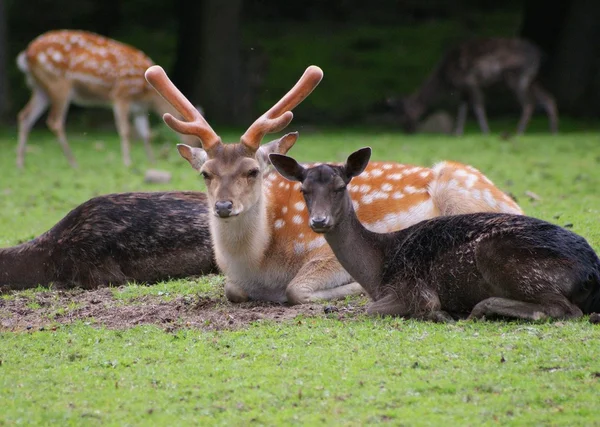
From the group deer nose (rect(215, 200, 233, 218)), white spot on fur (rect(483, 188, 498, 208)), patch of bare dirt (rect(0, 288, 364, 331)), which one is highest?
deer nose (rect(215, 200, 233, 218))

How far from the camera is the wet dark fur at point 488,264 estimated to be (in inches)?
215

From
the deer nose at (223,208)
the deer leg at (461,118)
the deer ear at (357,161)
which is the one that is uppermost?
the deer ear at (357,161)

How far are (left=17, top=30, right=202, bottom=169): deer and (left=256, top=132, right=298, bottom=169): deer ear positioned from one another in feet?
25.3

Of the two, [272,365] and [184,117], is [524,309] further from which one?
[184,117]

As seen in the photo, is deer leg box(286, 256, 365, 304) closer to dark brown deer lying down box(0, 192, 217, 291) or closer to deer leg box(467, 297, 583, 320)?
deer leg box(467, 297, 583, 320)

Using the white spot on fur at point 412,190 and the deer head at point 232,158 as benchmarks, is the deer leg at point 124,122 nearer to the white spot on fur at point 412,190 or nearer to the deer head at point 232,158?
the deer head at point 232,158

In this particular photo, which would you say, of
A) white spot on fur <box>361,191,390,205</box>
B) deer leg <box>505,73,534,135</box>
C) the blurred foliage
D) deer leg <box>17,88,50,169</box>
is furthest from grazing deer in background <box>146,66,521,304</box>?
the blurred foliage

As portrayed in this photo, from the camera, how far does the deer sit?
14.3 metres

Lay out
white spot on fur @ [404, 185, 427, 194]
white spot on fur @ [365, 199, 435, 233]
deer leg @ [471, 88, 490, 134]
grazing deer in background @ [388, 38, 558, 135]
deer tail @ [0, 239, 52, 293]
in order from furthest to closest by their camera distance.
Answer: grazing deer in background @ [388, 38, 558, 135] < deer leg @ [471, 88, 490, 134] < deer tail @ [0, 239, 52, 293] < white spot on fur @ [404, 185, 427, 194] < white spot on fur @ [365, 199, 435, 233]

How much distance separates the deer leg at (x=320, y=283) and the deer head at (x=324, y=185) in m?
0.79

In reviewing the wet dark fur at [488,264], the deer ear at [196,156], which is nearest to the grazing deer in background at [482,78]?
the deer ear at [196,156]

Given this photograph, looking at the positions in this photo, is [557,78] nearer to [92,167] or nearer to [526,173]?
[526,173]

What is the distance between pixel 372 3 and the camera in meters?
26.2

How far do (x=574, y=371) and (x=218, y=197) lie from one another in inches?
98.7
